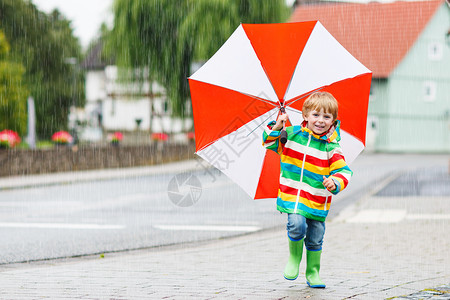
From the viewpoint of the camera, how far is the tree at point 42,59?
4509 cm

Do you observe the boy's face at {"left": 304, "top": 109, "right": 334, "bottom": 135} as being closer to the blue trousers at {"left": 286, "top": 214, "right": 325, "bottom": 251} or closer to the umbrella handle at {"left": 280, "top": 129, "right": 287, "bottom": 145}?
the umbrella handle at {"left": 280, "top": 129, "right": 287, "bottom": 145}

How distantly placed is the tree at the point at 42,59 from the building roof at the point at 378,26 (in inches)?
654

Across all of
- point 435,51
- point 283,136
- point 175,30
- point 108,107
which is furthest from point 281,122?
point 108,107

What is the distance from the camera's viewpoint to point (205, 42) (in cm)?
3036

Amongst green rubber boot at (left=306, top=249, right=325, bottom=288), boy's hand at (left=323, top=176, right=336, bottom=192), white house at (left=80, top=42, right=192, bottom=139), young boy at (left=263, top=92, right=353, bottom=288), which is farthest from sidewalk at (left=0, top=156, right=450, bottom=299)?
white house at (left=80, top=42, right=192, bottom=139)

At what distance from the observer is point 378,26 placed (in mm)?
56281

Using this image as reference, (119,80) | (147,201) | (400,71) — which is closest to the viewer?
(147,201)

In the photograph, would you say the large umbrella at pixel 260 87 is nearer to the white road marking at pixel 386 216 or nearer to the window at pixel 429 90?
the white road marking at pixel 386 216

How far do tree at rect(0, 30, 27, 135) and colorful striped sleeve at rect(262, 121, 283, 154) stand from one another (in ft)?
91.2

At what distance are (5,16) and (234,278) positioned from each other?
1607 inches

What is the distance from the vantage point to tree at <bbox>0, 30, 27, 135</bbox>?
32.0m

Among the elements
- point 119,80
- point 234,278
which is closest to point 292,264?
point 234,278

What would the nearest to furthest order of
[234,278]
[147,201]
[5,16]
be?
[234,278]
[147,201]
[5,16]

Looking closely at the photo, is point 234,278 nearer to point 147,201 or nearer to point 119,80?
point 147,201
